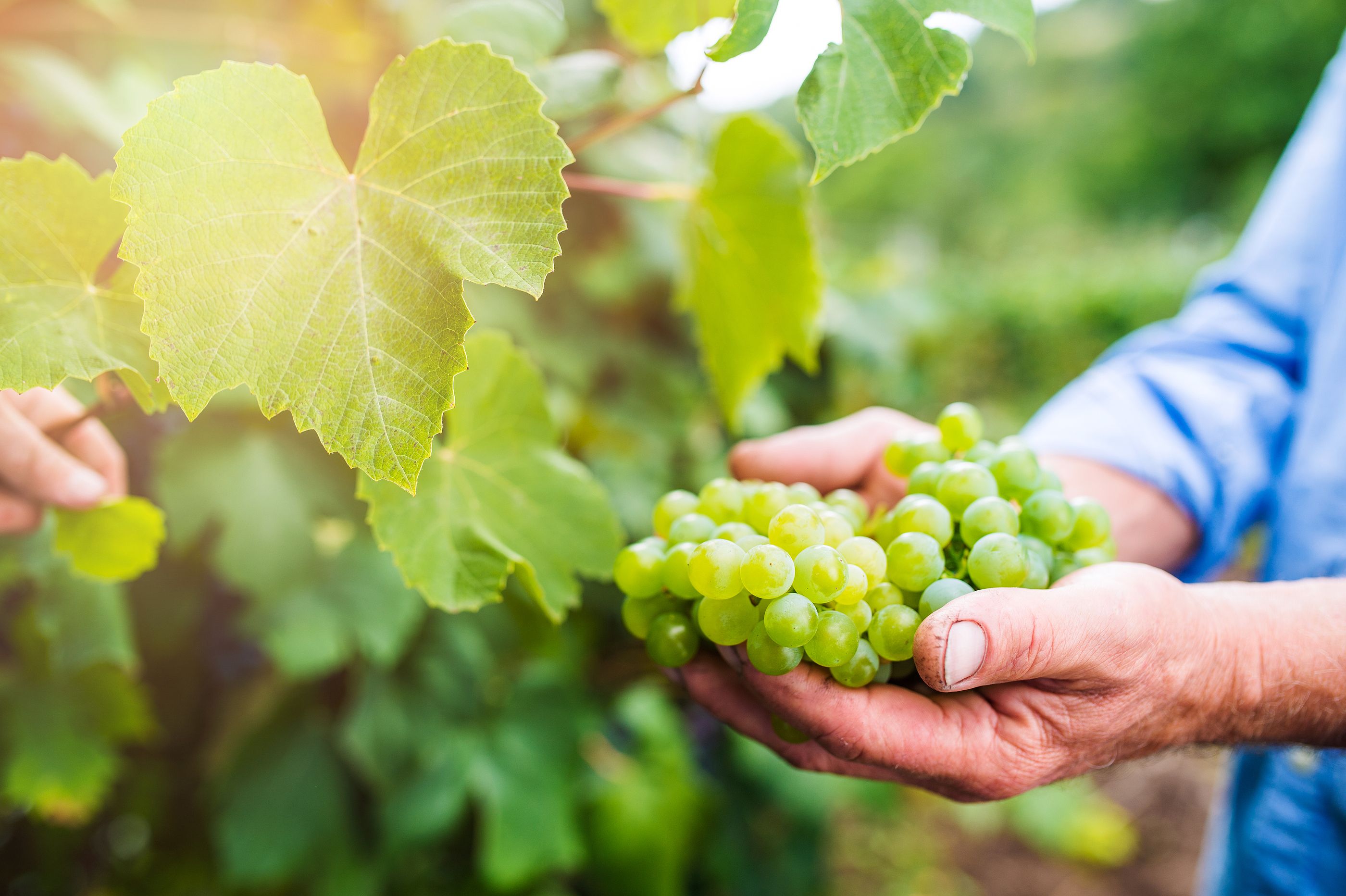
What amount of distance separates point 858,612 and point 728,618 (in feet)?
0.39

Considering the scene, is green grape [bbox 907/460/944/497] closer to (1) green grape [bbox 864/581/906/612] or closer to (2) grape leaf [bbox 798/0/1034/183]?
(1) green grape [bbox 864/581/906/612]

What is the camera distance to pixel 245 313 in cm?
58

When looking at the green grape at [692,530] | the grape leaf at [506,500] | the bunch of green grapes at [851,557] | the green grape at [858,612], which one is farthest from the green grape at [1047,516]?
the grape leaf at [506,500]

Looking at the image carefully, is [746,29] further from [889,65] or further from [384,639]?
[384,639]

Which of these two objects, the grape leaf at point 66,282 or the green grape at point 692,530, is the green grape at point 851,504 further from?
the grape leaf at point 66,282

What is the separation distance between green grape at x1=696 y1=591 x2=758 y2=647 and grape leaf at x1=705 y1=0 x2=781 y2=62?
45 cm

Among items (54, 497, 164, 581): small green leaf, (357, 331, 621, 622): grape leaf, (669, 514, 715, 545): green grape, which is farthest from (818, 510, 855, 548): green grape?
(54, 497, 164, 581): small green leaf

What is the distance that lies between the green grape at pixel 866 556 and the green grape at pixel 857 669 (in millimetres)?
67

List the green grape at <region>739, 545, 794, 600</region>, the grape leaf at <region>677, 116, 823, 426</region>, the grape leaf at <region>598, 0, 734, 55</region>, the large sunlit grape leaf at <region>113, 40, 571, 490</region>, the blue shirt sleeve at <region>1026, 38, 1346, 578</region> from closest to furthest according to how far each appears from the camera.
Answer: the large sunlit grape leaf at <region>113, 40, 571, 490</region> < the green grape at <region>739, 545, 794, 600</region> < the grape leaf at <region>598, 0, 734, 55</region> < the grape leaf at <region>677, 116, 823, 426</region> < the blue shirt sleeve at <region>1026, 38, 1346, 578</region>

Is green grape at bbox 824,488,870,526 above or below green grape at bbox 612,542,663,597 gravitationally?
above

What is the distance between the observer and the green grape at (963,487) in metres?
0.78

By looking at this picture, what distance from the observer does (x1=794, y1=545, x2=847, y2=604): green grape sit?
675 millimetres

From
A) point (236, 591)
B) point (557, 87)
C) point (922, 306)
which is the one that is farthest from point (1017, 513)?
point (922, 306)

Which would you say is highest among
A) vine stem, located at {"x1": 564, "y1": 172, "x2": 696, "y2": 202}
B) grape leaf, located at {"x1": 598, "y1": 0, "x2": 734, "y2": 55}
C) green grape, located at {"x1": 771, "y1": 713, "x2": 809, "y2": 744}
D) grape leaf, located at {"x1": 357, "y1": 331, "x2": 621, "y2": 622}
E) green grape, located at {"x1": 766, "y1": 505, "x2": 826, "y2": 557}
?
grape leaf, located at {"x1": 598, "y1": 0, "x2": 734, "y2": 55}
